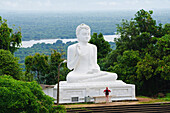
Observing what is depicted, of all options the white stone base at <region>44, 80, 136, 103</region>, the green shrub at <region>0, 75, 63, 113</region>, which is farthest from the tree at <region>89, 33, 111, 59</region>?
the green shrub at <region>0, 75, 63, 113</region>

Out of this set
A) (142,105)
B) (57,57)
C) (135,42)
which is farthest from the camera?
(57,57)

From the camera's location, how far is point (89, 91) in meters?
19.4

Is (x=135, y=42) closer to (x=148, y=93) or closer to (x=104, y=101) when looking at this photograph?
(x=148, y=93)

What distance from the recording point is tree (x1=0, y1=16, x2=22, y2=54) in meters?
29.6

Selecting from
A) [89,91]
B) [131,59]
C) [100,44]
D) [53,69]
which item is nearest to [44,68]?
[53,69]

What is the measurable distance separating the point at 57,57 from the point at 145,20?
396 inches

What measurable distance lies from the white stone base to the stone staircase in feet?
5.15

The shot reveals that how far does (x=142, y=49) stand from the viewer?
1121 inches

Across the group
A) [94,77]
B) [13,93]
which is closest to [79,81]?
[94,77]

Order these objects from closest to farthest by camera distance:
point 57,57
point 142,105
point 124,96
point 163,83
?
point 142,105 → point 124,96 → point 163,83 → point 57,57

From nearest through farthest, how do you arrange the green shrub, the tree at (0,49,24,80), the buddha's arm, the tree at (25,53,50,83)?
1. the green shrub
2. the buddha's arm
3. the tree at (0,49,24,80)
4. the tree at (25,53,50,83)

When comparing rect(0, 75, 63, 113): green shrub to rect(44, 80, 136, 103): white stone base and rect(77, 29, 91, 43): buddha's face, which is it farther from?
rect(77, 29, 91, 43): buddha's face

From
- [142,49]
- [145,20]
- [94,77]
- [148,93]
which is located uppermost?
[145,20]

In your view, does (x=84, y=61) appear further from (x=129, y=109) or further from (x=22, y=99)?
(x=22, y=99)
